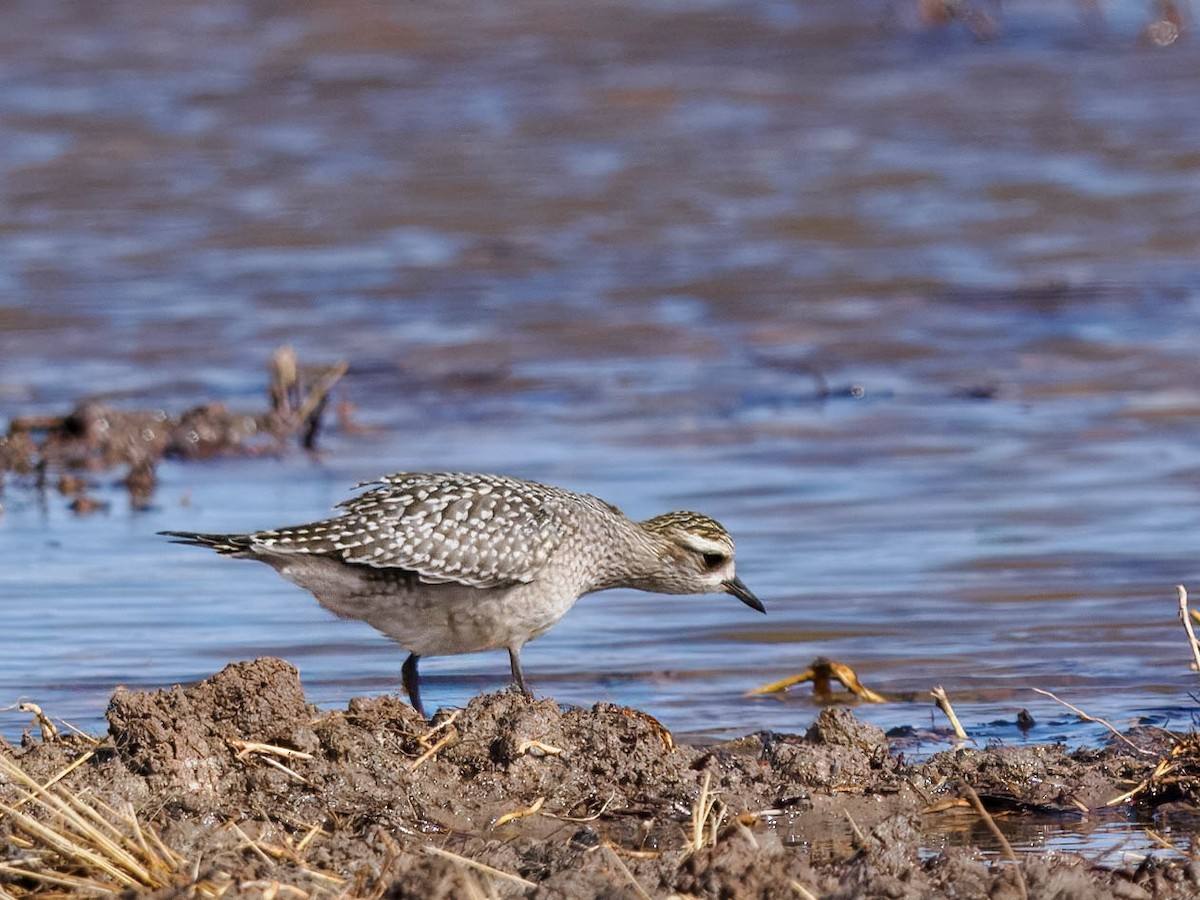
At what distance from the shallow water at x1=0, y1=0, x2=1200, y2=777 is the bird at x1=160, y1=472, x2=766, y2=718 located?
0.57 metres

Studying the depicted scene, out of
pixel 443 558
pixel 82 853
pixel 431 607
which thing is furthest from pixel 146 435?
pixel 82 853

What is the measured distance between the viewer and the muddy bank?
5344mm

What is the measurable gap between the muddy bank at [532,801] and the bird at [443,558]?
80cm

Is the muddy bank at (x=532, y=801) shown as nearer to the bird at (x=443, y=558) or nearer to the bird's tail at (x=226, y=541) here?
the bird at (x=443, y=558)

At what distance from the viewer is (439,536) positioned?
751 cm

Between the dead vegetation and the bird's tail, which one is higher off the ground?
the bird's tail

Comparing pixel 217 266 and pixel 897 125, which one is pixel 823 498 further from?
pixel 897 125

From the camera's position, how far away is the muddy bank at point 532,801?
5344mm

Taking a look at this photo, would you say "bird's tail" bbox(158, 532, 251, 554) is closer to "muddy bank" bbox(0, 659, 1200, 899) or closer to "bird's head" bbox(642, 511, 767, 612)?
"muddy bank" bbox(0, 659, 1200, 899)

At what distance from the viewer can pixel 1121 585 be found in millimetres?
9500

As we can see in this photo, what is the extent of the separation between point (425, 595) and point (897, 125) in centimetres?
1575

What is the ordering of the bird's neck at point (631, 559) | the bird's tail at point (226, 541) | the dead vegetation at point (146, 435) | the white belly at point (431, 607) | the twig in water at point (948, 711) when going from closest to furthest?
Answer: the twig in water at point (948, 711), the bird's tail at point (226, 541), the white belly at point (431, 607), the bird's neck at point (631, 559), the dead vegetation at point (146, 435)

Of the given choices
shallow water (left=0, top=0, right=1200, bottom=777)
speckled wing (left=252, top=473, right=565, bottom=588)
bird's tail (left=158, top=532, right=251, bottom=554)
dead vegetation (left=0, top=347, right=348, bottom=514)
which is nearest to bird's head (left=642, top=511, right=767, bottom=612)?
shallow water (left=0, top=0, right=1200, bottom=777)

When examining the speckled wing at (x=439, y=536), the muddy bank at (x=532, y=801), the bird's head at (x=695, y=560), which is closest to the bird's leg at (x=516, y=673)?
the speckled wing at (x=439, y=536)
